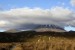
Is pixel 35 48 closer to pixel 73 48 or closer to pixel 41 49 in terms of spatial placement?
pixel 41 49

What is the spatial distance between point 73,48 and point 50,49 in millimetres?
7150

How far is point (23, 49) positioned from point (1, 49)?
705 cm

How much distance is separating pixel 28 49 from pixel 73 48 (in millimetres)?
13739

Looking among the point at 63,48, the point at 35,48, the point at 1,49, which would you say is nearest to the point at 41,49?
the point at 35,48

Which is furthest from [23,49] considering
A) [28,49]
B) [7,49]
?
[7,49]

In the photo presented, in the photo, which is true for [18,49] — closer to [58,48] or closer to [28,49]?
[28,49]

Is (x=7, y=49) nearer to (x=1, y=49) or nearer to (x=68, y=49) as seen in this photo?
(x=1, y=49)

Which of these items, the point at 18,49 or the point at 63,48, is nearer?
the point at 18,49

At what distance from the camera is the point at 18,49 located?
2881 inches

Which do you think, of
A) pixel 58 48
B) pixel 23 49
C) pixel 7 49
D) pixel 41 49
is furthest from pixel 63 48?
pixel 7 49

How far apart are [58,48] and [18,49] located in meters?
13.2

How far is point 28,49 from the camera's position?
76500 mm

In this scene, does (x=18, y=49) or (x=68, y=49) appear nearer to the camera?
(x=18, y=49)

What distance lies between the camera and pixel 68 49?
7912cm
